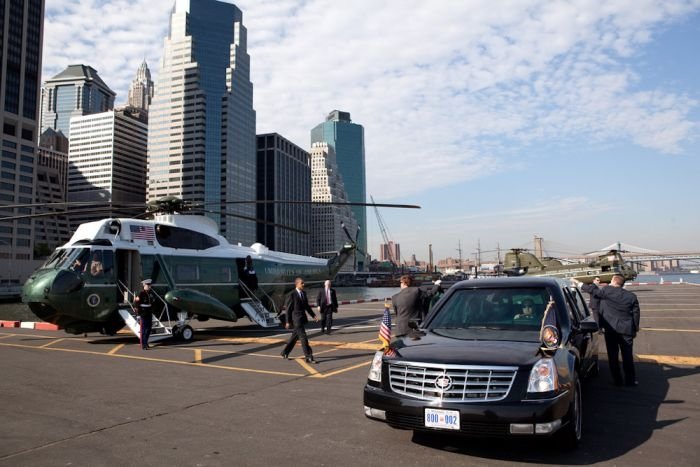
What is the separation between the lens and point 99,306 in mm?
13320

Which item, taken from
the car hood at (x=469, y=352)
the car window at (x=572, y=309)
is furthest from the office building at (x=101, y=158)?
the car hood at (x=469, y=352)

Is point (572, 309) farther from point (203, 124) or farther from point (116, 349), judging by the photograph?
point (203, 124)

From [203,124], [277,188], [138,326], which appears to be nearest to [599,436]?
[138,326]

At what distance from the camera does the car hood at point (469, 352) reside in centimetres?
441

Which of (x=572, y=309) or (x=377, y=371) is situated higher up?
(x=572, y=309)

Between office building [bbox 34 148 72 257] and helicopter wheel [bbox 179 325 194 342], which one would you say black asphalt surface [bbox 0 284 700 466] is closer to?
helicopter wheel [bbox 179 325 194 342]

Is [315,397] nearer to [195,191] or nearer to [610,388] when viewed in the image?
[610,388]

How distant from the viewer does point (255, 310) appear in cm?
1731

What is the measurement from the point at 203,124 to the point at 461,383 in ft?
536

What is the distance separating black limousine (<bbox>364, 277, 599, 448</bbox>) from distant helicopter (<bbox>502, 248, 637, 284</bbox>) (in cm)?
3137

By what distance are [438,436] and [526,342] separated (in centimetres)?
131

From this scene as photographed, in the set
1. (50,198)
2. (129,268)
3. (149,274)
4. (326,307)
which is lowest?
(326,307)

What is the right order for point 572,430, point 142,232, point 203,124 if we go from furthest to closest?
point 203,124 → point 142,232 → point 572,430

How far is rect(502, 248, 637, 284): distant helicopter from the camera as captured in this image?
118 ft
